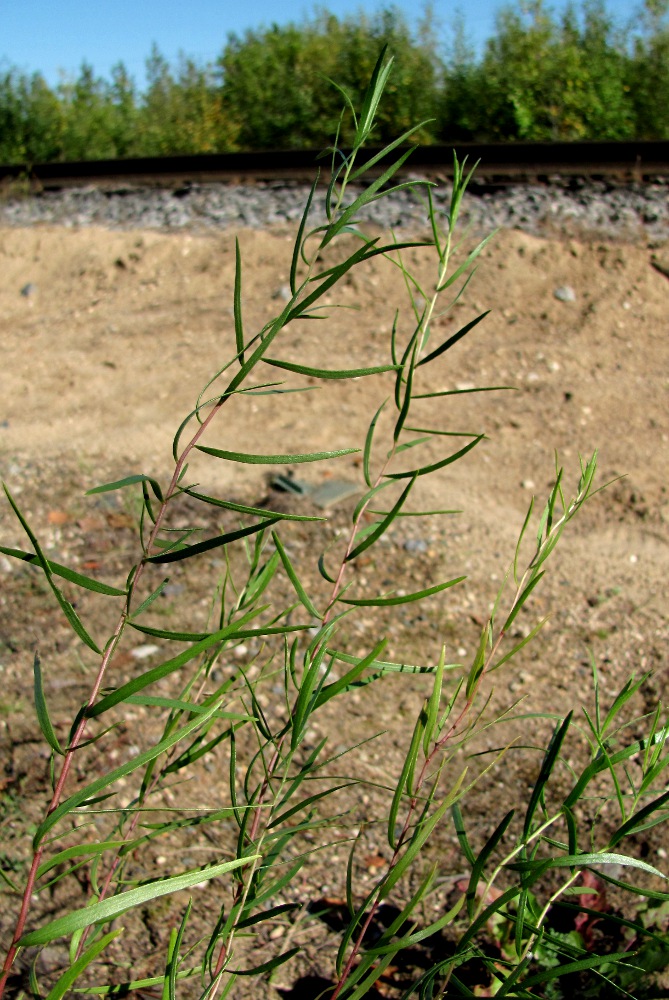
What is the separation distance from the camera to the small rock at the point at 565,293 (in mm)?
5466

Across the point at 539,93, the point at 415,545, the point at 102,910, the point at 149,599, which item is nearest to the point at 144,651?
the point at 415,545

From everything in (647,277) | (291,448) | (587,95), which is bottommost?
(291,448)

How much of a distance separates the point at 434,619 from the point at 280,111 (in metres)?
8.77

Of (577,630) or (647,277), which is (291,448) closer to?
(577,630)

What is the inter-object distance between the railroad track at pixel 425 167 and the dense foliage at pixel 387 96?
1454mm

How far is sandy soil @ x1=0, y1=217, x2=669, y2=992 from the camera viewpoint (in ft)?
10.5

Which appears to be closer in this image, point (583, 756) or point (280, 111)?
point (583, 756)

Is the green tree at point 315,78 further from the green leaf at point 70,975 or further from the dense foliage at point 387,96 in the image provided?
the green leaf at point 70,975

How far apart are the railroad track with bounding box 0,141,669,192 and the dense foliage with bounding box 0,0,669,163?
1454mm

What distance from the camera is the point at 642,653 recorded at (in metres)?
3.20

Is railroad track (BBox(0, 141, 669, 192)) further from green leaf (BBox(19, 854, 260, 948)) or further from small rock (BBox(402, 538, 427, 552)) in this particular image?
green leaf (BBox(19, 854, 260, 948))

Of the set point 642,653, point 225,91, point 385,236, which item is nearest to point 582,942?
point 642,653

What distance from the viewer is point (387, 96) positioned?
32.8 ft

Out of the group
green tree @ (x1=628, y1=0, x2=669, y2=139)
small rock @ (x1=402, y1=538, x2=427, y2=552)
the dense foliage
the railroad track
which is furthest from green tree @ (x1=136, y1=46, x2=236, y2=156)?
small rock @ (x1=402, y1=538, x2=427, y2=552)
